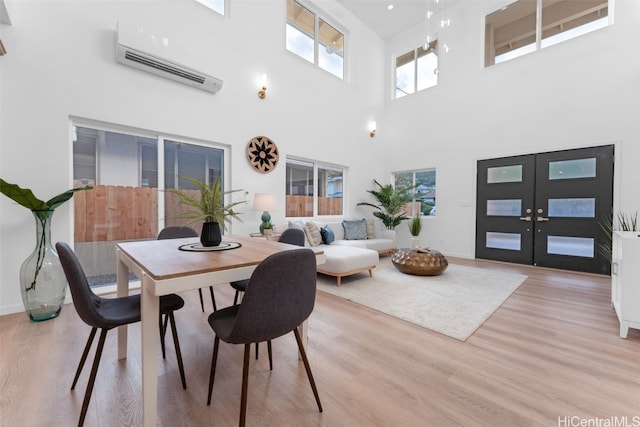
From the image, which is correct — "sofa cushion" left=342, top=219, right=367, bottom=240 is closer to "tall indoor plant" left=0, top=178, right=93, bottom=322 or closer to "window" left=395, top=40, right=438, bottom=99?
"window" left=395, top=40, right=438, bottom=99

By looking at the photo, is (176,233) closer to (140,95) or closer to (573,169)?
(140,95)

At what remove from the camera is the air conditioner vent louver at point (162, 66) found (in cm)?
290

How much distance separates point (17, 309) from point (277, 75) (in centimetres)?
444

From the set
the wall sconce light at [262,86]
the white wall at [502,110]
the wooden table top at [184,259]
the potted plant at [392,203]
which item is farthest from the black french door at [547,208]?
the wooden table top at [184,259]

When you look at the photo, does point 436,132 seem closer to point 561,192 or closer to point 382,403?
point 561,192

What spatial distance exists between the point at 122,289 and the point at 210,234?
0.75 metres

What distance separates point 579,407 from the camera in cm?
133

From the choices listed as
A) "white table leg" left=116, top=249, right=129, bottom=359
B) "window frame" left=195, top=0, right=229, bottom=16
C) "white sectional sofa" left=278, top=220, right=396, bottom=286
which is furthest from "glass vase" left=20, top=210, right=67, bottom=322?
"window frame" left=195, top=0, right=229, bottom=16

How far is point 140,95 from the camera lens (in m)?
3.09

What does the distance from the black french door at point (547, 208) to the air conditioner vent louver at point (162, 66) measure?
204 inches

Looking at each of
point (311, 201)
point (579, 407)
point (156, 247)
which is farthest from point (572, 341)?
point (311, 201)

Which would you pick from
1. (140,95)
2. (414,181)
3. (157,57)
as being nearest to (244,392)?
(140,95)

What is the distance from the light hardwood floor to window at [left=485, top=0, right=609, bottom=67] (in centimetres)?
467

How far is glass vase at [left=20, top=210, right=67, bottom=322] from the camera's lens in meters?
2.28
